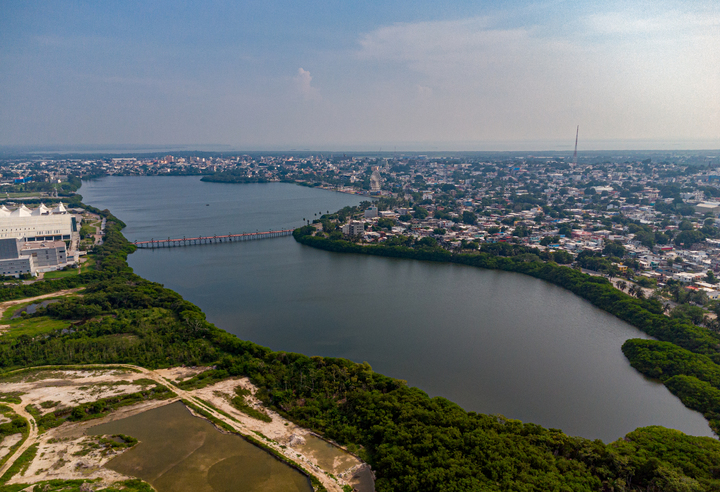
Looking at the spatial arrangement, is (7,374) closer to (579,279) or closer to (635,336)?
(635,336)

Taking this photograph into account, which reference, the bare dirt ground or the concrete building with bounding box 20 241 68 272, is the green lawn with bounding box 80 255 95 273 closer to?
the concrete building with bounding box 20 241 68 272

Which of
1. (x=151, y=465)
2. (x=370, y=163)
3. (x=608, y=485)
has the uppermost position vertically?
(x=370, y=163)

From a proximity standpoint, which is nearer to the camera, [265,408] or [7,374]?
[265,408]

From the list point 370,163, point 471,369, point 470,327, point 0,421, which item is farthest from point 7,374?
point 370,163

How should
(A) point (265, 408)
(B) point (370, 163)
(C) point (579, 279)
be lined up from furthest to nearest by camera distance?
(B) point (370, 163)
(C) point (579, 279)
(A) point (265, 408)

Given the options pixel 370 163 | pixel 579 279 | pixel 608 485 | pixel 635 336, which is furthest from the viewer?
pixel 370 163

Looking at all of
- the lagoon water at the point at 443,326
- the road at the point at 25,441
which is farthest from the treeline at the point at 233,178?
the road at the point at 25,441

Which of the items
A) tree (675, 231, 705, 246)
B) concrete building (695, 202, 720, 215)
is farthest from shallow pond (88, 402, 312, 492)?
concrete building (695, 202, 720, 215)
